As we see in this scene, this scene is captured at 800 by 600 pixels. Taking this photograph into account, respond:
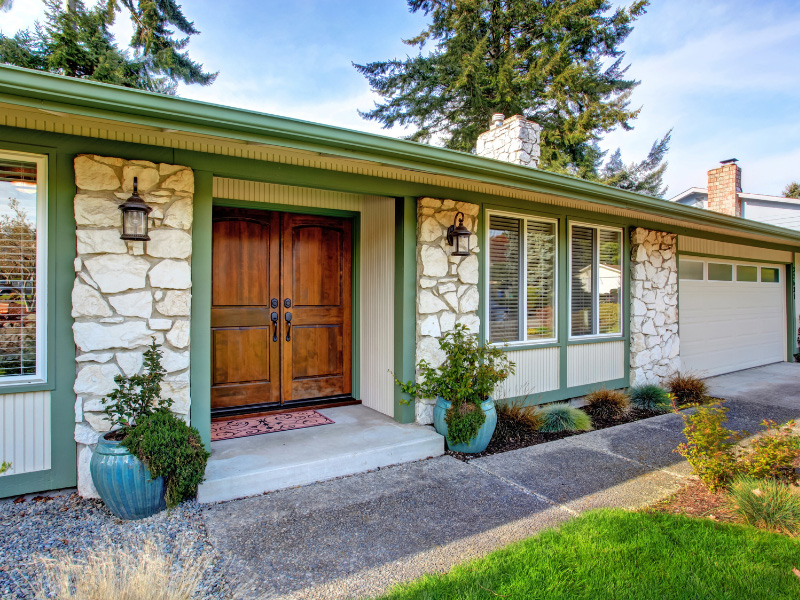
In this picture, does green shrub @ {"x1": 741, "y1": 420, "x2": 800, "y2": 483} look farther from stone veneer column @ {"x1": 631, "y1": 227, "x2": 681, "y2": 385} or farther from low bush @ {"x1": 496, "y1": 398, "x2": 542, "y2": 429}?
stone veneer column @ {"x1": 631, "y1": 227, "x2": 681, "y2": 385}

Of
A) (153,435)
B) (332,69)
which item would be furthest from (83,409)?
(332,69)

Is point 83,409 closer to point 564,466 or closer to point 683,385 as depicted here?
point 564,466

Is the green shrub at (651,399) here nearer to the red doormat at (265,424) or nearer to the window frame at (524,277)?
the window frame at (524,277)

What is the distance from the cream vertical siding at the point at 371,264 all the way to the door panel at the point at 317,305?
18 centimetres

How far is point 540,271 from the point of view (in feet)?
16.6

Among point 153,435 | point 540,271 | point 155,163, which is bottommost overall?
point 153,435

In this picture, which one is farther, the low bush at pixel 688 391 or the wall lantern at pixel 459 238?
the low bush at pixel 688 391

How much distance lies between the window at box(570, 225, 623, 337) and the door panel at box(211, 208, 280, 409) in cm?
333

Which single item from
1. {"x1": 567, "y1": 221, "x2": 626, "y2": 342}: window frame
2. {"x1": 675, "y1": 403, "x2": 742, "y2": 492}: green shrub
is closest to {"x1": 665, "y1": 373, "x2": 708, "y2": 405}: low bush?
{"x1": 567, "y1": 221, "x2": 626, "y2": 342}: window frame

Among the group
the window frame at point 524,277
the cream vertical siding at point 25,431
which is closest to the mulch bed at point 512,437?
the window frame at point 524,277

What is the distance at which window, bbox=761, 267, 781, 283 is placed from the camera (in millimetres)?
8461

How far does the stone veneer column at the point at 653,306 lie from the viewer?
5910 mm

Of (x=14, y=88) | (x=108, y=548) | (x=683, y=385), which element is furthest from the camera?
(x=683, y=385)

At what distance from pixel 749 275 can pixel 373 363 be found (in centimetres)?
740
